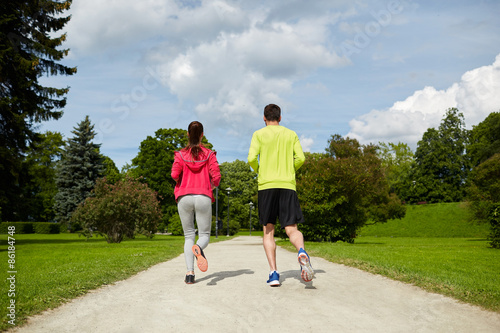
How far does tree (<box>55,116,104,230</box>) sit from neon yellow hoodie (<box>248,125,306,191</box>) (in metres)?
43.3

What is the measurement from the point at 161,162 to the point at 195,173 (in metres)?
42.1

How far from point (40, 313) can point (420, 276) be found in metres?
5.42

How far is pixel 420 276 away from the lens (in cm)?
660

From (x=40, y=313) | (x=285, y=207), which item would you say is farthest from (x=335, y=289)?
(x=40, y=313)

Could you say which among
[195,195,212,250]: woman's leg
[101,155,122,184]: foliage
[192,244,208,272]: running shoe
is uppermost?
[101,155,122,184]: foliage

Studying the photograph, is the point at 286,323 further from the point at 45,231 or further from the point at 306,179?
the point at 45,231

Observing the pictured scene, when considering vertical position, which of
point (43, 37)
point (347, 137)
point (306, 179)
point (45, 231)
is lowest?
point (45, 231)

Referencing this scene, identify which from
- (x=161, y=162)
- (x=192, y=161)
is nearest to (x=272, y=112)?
(x=192, y=161)

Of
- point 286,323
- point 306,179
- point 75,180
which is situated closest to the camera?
point 286,323

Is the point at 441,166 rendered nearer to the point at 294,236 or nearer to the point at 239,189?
the point at 239,189

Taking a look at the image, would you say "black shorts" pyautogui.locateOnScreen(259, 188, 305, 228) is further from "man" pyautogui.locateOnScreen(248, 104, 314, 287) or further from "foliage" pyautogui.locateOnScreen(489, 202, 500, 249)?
"foliage" pyautogui.locateOnScreen(489, 202, 500, 249)

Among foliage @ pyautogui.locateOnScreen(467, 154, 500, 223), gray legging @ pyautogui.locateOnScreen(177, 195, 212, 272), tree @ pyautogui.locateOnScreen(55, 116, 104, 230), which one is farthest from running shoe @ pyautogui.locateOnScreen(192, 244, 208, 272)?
tree @ pyautogui.locateOnScreen(55, 116, 104, 230)

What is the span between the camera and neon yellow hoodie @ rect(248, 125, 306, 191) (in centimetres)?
556

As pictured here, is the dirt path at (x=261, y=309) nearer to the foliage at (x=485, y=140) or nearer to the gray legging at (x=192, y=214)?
the gray legging at (x=192, y=214)
